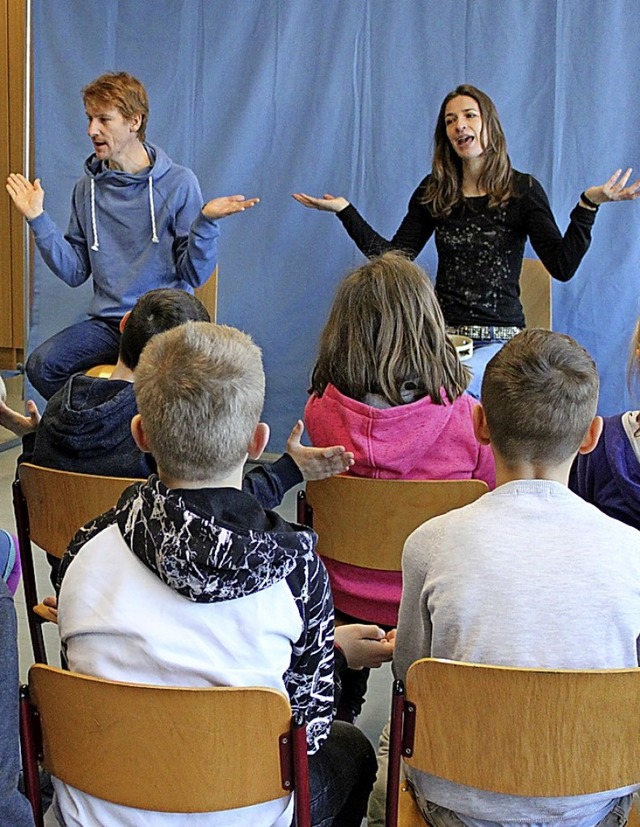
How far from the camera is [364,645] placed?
139cm

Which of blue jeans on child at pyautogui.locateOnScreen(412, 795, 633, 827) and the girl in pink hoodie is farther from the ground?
the girl in pink hoodie

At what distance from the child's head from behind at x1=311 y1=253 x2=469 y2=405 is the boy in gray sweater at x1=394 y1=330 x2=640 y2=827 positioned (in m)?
0.55

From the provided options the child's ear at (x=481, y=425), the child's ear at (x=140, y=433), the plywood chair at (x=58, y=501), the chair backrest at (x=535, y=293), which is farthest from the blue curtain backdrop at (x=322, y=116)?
the child's ear at (x=140, y=433)

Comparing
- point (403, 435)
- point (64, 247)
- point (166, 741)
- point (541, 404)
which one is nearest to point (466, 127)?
point (64, 247)

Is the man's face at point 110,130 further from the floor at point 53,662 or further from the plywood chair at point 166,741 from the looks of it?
the plywood chair at point 166,741

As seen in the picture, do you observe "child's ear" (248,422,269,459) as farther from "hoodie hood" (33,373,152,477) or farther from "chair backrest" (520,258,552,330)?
"chair backrest" (520,258,552,330)

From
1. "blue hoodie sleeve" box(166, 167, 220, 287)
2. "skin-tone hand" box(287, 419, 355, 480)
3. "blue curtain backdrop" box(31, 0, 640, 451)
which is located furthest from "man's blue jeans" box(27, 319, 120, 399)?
"skin-tone hand" box(287, 419, 355, 480)

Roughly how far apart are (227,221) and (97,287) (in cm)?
89

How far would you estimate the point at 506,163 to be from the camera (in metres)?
3.12

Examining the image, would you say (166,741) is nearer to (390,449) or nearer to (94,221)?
(390,449)

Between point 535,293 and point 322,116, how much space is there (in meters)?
1.07

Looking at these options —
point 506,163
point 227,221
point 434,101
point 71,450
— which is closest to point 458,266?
point 506,163

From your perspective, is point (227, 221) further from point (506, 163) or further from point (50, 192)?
point (506, 163)

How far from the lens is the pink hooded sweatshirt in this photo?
174cm
